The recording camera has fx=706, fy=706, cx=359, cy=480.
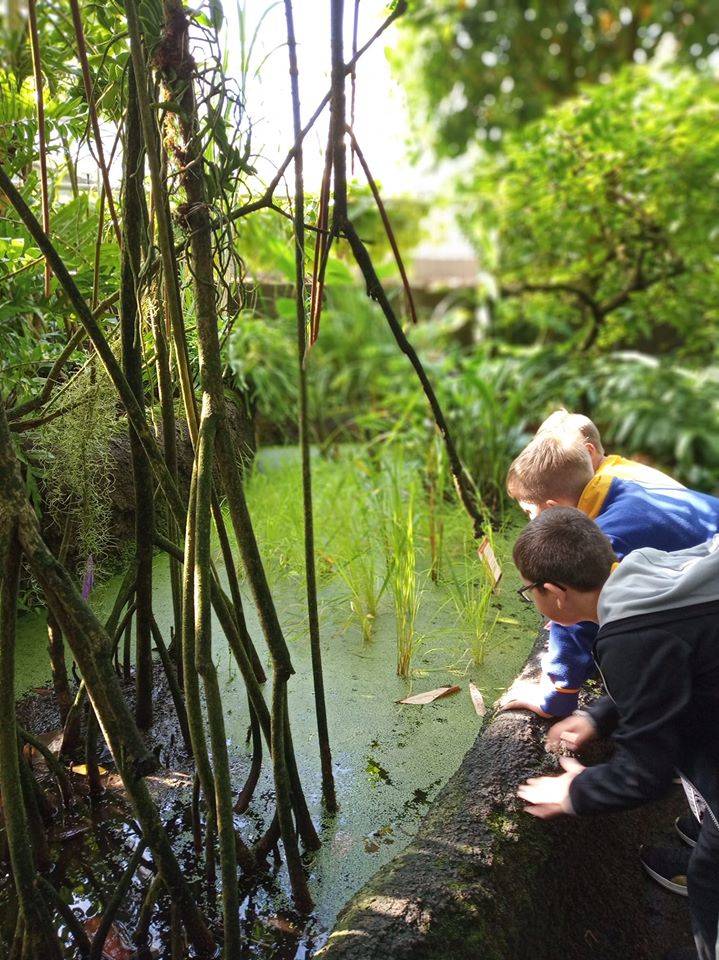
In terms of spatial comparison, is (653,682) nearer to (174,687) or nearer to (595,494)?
(595,494)

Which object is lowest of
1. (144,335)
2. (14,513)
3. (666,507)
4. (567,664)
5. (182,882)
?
(182,882)

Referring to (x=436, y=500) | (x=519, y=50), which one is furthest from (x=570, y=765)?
(x=519, y=50)

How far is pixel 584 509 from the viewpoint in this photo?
1.79 m

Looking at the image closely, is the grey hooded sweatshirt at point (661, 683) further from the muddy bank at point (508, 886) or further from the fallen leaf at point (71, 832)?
the fallen leaf at point (71, 832)

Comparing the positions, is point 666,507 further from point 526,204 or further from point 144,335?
point 526,204

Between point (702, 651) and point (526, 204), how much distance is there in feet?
13.6

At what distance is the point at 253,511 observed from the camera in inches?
102

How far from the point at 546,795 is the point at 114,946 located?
82cm

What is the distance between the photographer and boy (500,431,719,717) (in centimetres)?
154

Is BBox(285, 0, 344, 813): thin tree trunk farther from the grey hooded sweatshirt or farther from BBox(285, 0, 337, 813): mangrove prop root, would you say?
the grey hooded sweatshirt

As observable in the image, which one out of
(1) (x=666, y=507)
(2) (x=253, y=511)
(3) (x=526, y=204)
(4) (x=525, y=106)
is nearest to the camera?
(1) (x=666, y=507)

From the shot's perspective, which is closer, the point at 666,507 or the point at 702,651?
the point at 702,651

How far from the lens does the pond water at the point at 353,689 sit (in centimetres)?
140

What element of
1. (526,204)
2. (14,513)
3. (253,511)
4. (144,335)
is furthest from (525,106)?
(14,513)
